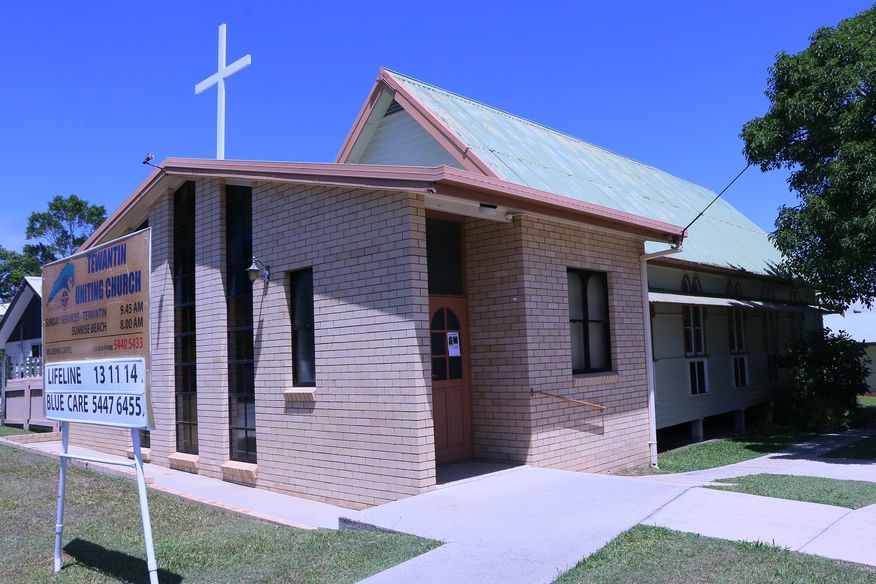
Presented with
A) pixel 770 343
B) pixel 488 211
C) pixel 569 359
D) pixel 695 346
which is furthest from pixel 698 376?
pixel 488 211

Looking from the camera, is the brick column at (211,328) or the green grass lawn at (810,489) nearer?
the green grass lawn at (810,489)

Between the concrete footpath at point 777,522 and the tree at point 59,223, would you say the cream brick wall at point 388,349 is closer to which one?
the concrete footpath at point 777,522

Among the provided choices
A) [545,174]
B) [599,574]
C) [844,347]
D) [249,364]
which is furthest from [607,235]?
[844,347]

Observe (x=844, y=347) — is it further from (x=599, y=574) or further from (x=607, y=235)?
(x=599, y=574)

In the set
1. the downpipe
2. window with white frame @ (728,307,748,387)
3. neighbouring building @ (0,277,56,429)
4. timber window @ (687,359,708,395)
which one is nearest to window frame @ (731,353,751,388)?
window with white frame @ (728,307,748,387)

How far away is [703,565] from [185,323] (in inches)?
346

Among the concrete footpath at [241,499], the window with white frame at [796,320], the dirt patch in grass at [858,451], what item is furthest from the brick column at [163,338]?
the window with white frame at [796,320]

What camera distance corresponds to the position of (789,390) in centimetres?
1645

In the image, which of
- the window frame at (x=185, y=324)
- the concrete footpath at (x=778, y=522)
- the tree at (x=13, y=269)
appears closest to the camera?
the concrete footpath at (x=778, y=522)

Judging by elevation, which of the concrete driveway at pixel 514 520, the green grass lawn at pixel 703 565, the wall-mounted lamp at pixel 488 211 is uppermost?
the wall-mounted lamp at pixel 488 211

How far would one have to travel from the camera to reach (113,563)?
21.4 feet

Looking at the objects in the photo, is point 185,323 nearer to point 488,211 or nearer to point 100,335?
point 100,335

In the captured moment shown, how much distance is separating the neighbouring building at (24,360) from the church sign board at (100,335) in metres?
10.3

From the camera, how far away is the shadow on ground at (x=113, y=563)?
6.04 meters
